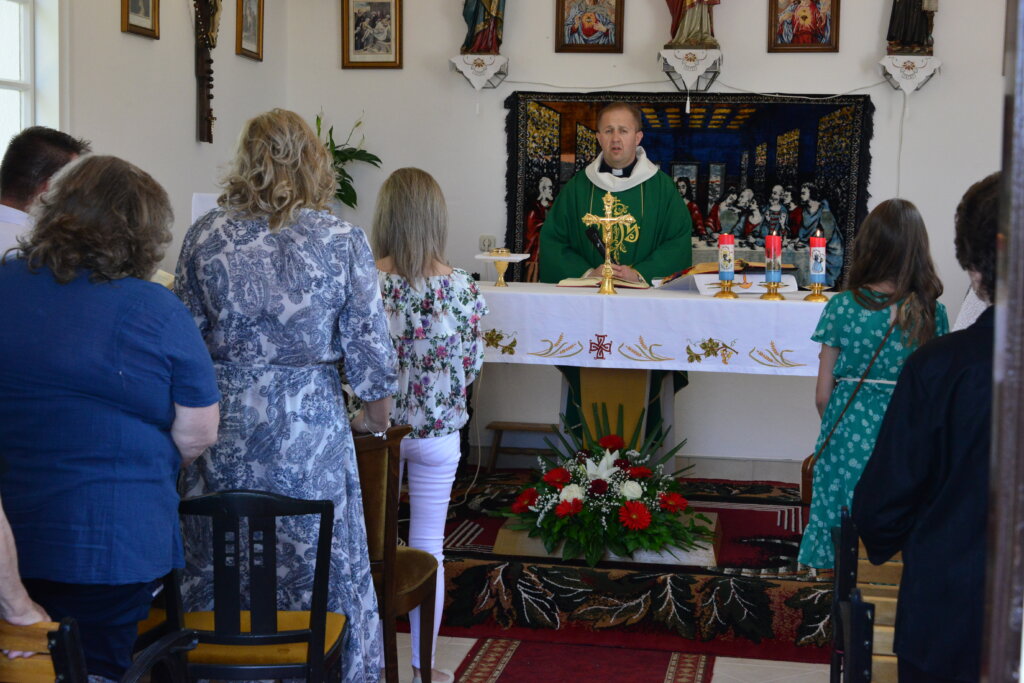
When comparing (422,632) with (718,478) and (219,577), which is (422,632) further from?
(718,478)

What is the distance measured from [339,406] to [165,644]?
2.74ft

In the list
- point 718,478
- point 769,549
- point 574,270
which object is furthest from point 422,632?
point 718,478

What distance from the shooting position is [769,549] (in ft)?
15.2

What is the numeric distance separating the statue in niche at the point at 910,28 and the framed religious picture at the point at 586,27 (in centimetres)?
151

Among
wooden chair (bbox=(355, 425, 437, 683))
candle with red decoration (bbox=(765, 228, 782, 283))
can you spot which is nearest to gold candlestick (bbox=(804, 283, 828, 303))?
candle with red decoration (bbox=(765, 228, 782, 283))

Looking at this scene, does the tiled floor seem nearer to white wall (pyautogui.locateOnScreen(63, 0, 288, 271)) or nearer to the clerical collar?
white wall (pyautogui.locateOnScreen(63, 0, 288, 271))

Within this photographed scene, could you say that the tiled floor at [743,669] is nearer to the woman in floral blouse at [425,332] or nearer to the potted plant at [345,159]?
the woman in floral blouse at [425,332]

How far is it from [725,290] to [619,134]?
117cm

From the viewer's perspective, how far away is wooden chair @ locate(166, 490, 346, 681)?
2.28 m

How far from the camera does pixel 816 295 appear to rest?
15.1 feet

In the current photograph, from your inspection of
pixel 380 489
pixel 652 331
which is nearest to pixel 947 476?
pixel 380 489

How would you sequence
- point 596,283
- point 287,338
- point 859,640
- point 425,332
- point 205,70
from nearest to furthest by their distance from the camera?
point 859,640
point 287,338
point 425,332
point 596,283
point 205,70

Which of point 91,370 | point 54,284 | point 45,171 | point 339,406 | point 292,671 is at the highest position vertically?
point 45,171

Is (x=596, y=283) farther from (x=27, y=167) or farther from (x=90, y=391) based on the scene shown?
(x=90, y=391)
